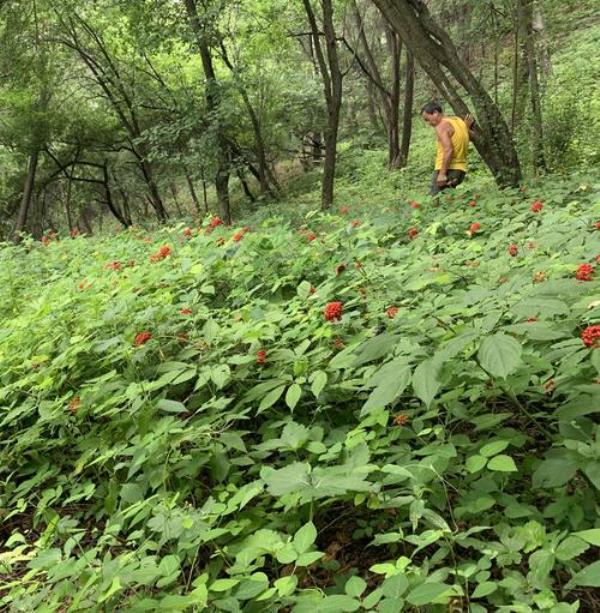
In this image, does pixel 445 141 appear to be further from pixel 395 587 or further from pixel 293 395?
pixel 395 587

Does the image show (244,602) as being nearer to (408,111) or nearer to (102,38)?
(408,111)

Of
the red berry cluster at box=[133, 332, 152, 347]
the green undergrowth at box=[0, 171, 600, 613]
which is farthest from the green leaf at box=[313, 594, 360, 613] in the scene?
the red berry cluster at box=[133, 332, 152, 347]

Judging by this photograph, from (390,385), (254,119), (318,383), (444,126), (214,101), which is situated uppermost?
(254,119)

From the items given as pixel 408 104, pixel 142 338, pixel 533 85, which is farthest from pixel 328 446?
pixel 408 104

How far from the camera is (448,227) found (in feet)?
13.9

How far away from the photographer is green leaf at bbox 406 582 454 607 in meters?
1.25

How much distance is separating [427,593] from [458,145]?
6.16 m

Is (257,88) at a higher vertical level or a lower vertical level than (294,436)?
higher

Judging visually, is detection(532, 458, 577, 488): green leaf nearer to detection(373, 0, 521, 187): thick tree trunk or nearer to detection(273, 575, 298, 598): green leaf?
detection(273, 575, 298, 598): green leaf

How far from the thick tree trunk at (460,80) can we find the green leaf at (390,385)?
19.7ft

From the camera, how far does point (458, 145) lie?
21.5 ft

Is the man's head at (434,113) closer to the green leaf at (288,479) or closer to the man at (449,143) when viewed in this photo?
the man at (449,143)

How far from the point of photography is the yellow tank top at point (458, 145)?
6496 mm

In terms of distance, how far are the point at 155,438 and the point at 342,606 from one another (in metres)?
1.05
